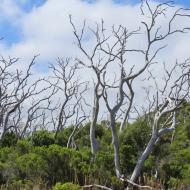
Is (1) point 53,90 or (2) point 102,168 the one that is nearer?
(2) point 102,168

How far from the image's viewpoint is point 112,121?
16.4m

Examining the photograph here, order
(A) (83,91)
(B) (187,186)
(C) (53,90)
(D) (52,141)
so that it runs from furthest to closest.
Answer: (A) (83,91) → (C) (53,90) → (D) (52,141) → (B) (187,186)

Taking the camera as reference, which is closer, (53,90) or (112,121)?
(112,121)

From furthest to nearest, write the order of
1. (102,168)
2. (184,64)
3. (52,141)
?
(52,141) → (184,64) → (102,168)

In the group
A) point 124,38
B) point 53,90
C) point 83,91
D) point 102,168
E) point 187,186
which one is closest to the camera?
point 187,186

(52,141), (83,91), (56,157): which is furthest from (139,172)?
(83,91)

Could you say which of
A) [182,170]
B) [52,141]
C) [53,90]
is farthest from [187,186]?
[53,90]

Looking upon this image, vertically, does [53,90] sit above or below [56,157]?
above

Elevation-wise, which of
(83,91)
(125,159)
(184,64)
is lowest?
(125,159)

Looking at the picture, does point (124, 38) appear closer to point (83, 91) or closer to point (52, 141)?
point (52, 141)

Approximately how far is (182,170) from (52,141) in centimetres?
891

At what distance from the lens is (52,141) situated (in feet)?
76.3

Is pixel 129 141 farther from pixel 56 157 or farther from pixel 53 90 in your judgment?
pixel 53 90

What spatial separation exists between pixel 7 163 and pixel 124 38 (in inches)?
227
